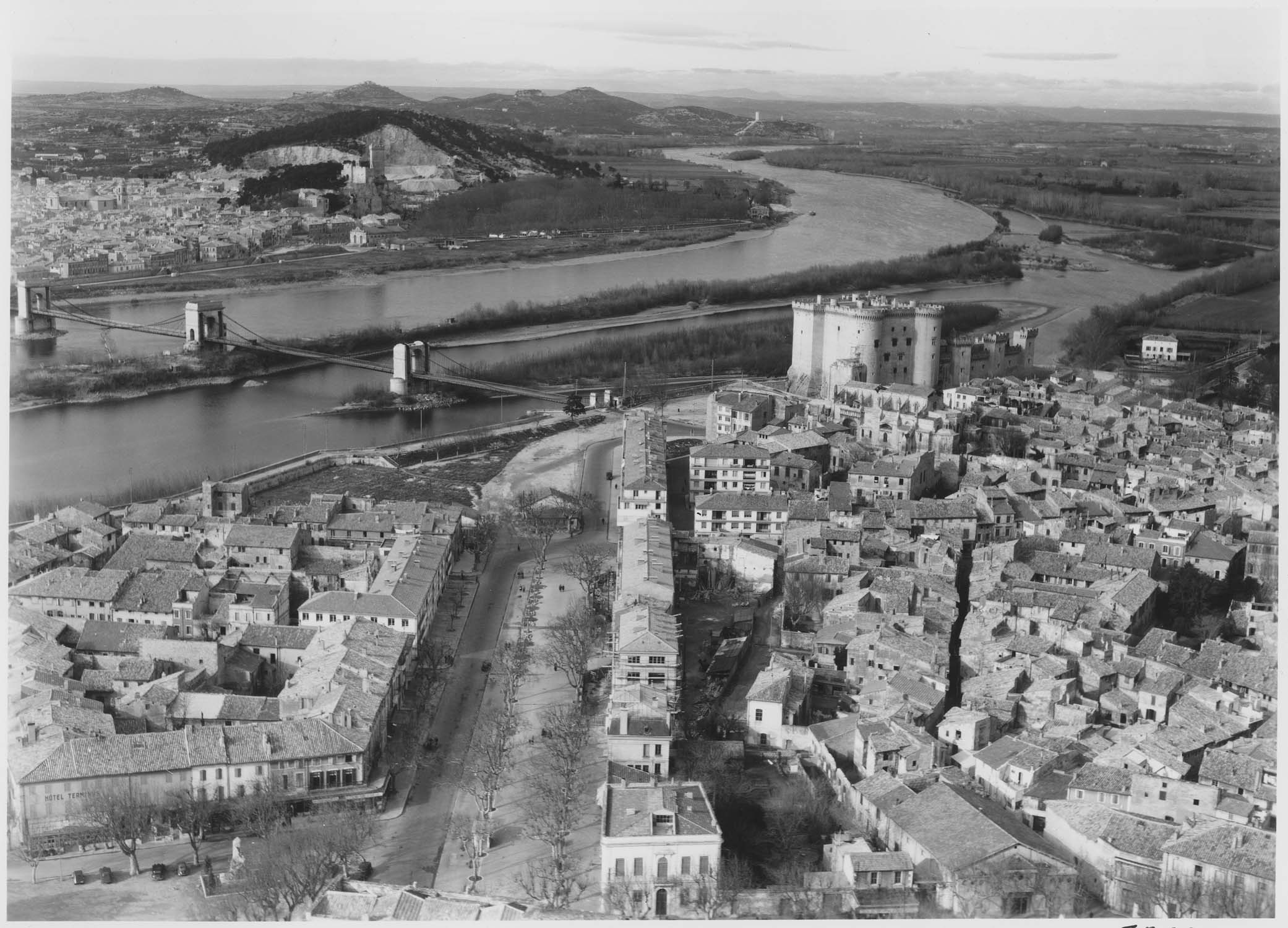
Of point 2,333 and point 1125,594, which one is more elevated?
point 2,333

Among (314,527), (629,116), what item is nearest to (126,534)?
(314,527)

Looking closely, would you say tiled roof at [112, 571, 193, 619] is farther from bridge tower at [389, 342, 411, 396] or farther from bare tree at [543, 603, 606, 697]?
bridge tower at [389, 342, 411, 396]

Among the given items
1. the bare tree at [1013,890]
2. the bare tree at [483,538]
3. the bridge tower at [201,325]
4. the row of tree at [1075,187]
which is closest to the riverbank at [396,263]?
the bridge tower at [201,325]

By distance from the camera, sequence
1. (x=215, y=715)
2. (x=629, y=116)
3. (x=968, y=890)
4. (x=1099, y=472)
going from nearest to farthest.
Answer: (x=968, y=890), (x=215, y=715), (x=1099, y=472), (x=629, y=116)

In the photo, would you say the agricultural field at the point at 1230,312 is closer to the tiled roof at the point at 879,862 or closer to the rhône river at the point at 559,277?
the rhône river at the point at 559,277

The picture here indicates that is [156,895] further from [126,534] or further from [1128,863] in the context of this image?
[126,534]

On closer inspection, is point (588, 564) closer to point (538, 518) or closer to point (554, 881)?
point (538, 518)
